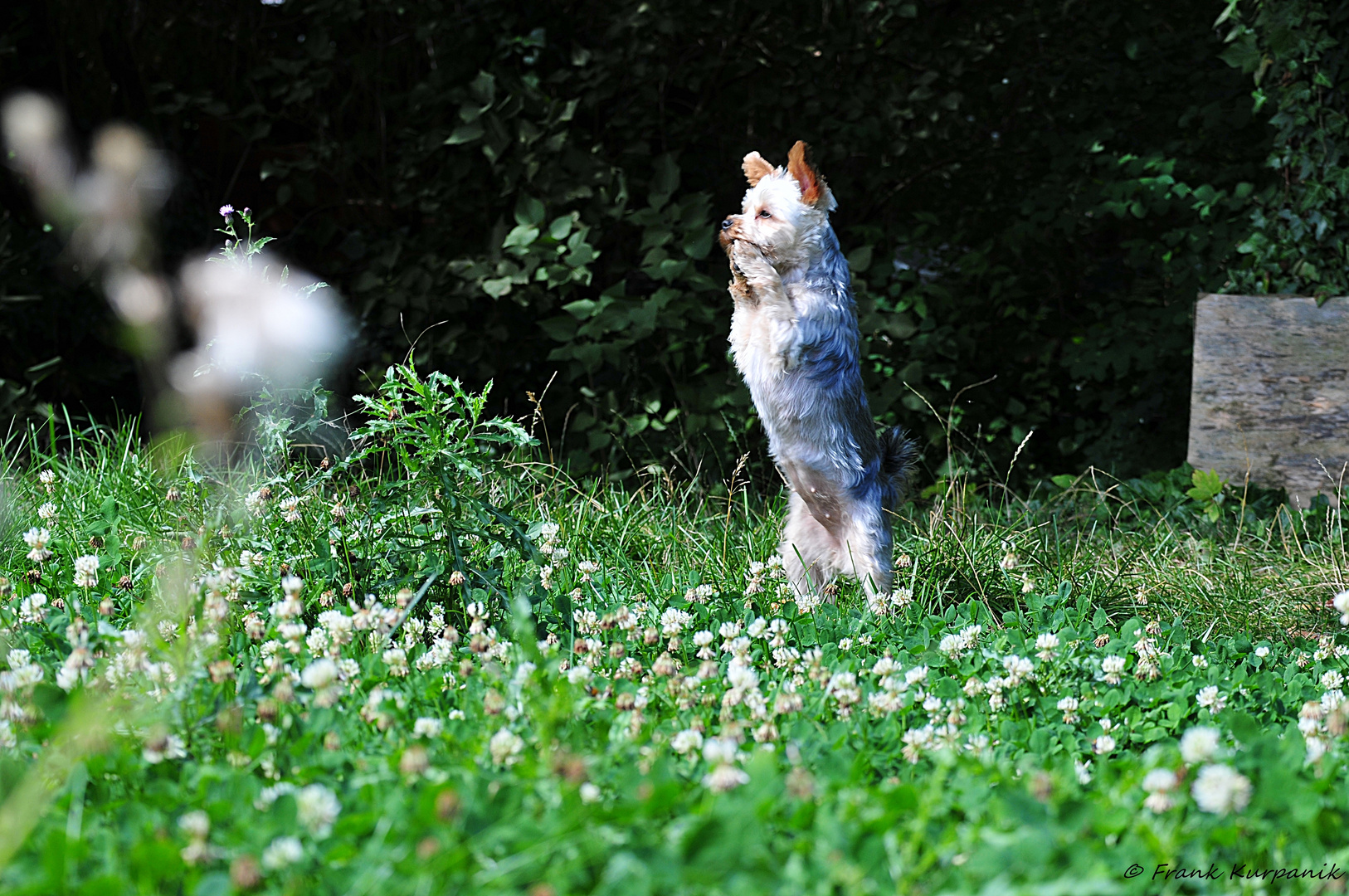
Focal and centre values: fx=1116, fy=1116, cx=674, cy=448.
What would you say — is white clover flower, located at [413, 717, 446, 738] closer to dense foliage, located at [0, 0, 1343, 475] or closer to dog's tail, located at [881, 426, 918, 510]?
dog's tail, located at [881, 426, 918, 510]

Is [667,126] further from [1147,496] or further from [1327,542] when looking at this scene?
[1327,542]

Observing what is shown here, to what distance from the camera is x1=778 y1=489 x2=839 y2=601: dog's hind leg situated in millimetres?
3299

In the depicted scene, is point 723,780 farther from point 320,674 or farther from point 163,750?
point 163,750

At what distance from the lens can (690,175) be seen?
592cm

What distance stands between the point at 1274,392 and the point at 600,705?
4150 mm

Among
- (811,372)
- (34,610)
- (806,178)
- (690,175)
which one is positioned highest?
(690,175)

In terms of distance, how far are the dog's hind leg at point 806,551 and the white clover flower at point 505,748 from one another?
156 cm

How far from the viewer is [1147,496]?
5215mm

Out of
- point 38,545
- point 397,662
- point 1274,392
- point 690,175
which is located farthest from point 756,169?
point 1274,392

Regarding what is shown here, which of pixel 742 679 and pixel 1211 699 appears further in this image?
pixel 1211 699

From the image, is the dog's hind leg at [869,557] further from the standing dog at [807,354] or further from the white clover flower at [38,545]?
the white clover flower at [38,545]

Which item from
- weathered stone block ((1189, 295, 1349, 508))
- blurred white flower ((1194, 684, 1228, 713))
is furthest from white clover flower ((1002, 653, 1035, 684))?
weathered stone block ((1189, 295, 1349, 508))

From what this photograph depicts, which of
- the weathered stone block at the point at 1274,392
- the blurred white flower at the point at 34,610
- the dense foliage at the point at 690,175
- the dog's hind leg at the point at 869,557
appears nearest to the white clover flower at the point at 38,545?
the blurred white flower at the point at 34,610

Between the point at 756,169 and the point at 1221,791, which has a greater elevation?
the point at 756,169
